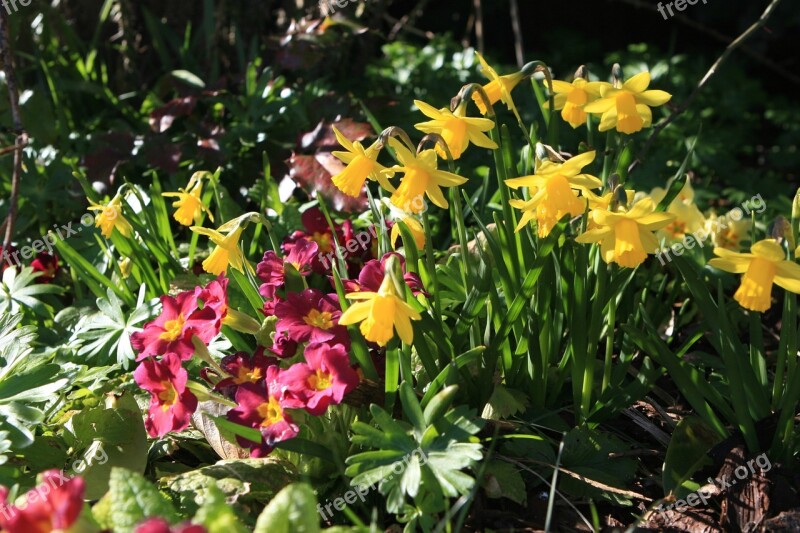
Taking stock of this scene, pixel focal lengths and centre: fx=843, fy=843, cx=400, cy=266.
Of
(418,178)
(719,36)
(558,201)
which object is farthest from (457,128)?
(719,36)

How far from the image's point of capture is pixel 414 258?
166 cm

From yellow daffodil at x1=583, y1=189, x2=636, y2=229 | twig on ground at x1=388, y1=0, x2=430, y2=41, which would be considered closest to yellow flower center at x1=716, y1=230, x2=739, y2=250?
yellow daffodil at x1=583, y1=189, x2=636, y2=229

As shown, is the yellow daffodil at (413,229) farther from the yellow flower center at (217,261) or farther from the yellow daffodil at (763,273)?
the yellow daffodil at (763,273)

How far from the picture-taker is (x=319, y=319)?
159 cm

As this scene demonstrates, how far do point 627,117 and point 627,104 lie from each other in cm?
3

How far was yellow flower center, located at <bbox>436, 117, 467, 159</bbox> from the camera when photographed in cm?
157

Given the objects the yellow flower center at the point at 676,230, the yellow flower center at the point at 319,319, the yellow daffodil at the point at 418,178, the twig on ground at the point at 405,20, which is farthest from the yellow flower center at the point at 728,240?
the twig on ground at the point at 405,20

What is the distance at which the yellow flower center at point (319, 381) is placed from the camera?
1.48 m

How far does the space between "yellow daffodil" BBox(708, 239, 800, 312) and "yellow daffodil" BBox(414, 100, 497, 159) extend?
1.52 ft

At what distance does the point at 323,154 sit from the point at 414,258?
0.97 meters

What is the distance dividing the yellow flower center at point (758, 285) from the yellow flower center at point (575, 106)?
0.51 meters

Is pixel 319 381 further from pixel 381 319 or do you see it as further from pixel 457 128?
pixel 457 128

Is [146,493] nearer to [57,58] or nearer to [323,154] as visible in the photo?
[323,154]

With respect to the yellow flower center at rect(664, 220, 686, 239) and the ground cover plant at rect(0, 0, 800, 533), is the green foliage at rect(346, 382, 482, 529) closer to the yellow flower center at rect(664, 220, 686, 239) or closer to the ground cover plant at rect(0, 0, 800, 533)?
the ground cover plant at rect(0, 0, 800, 533)
